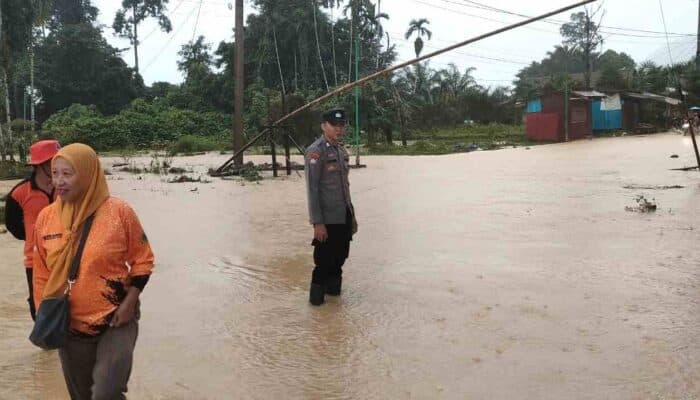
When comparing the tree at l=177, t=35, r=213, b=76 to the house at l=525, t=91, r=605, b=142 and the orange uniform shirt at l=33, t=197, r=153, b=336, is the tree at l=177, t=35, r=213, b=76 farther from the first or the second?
the orange uniform shirt at l=33, t=197, r=153, b=336

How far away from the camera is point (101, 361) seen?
2627 mm

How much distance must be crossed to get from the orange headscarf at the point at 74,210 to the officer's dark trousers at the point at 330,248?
109 inches

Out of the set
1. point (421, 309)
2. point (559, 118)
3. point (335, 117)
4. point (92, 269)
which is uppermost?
point (559, 118)

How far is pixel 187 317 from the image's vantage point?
5070 millimetres

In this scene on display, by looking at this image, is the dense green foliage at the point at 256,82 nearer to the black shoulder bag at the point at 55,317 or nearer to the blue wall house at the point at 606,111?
the blue wall house at the point at 606,111

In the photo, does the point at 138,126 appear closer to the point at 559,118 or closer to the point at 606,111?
the point at 559,118

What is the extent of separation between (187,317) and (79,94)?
156ft

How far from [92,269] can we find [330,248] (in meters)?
2.88

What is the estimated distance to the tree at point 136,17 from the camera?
185 feet

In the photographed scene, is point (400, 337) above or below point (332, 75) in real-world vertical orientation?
below

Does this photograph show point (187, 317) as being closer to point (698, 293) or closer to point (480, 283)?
point (480, 283)

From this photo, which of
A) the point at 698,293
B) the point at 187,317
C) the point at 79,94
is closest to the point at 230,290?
the point at 187,317

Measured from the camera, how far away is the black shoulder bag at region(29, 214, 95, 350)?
2.52 meters

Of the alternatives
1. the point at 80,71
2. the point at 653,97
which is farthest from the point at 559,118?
the point at 80,71
